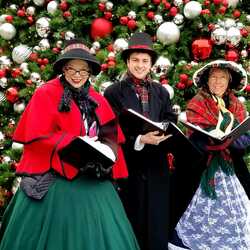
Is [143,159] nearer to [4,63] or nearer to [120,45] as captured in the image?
[120,45]

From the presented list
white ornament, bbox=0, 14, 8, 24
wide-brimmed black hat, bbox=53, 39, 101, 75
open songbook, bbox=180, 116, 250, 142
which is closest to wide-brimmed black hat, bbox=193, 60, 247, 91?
open songbook, bbox=180, 116, 250, 142

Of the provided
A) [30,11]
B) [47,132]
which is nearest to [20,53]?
[30,11]

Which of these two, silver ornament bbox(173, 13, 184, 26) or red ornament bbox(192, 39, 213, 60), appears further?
silver ornament bbox(173, 13, 184, 26)

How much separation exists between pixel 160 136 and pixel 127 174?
1.21 feet

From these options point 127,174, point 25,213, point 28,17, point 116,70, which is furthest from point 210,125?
point 28,17

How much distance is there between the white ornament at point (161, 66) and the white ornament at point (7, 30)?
1.76 metres

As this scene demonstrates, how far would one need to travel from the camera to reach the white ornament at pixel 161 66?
16.9ft

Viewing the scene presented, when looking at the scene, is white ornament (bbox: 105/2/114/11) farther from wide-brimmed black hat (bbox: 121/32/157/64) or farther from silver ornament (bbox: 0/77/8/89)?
wide-brimmed black hat (bbox: 121/32/157/64)

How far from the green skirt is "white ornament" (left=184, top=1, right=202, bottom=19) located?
2.45 meters

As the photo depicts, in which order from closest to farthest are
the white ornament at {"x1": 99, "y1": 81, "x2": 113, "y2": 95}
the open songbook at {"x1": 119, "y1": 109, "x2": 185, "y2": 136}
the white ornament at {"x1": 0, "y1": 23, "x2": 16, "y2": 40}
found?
the open songbook at {"x1": 119, "y1": 109, "x2": 185, "y2": 136}
the white ornament at {"x1": 99, "y1": 81, "x2": 113, "y2": 95}
the white ornament at {"x1": 0, "y1": 23, "x2": 16, "y2": 40}

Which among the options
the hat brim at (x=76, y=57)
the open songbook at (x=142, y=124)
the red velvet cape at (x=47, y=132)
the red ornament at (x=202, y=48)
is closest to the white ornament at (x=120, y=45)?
the red ornament at (x=202, y=48)

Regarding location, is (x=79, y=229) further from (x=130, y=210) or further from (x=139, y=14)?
(x=139, y=14)

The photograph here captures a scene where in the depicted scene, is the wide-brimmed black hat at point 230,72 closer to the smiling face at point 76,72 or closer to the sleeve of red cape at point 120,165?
the sleeve of red cape at point 120,165

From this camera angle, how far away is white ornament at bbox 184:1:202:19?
5328 millimetres
